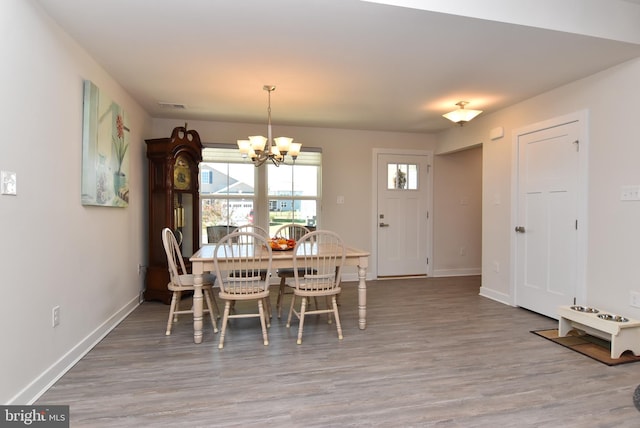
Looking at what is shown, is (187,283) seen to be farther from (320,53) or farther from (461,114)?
(461,114)

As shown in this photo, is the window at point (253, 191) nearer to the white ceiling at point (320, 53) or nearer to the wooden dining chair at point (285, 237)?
the wooden dining chair at point (285, 237)

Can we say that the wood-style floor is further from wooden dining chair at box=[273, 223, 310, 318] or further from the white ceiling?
the white ceiling

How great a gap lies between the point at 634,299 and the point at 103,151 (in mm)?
4460

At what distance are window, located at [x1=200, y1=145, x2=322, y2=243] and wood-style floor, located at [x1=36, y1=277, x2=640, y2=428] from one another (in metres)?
1.91

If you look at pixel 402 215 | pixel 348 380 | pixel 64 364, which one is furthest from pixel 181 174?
pixel 402 215

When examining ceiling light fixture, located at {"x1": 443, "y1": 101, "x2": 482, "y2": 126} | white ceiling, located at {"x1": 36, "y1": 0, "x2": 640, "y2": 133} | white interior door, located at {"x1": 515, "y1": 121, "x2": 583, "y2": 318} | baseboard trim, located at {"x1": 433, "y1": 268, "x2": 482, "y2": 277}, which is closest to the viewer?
white ceiling, located at {"x1": 36, "y1": 0, "x2": 640, "y2": 133}

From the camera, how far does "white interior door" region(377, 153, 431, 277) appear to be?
5586mm

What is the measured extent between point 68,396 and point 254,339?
1.30m

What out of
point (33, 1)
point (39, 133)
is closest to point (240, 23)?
point (33, 1)

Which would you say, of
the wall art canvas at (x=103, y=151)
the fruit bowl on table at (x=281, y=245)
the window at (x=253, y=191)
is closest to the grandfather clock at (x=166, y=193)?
the window at (x=253, y=191)

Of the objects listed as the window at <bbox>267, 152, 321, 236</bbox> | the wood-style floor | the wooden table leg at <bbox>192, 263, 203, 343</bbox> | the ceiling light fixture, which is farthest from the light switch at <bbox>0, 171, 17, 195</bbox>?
the ceiling light fixture

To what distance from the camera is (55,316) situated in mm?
2260

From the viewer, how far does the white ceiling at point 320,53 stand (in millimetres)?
2201

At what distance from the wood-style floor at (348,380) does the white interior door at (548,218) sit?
18.2 inches
